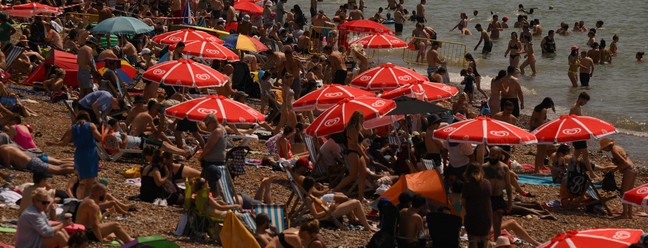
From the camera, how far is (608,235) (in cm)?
927

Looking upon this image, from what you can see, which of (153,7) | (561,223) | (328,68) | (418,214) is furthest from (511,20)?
(418,214)

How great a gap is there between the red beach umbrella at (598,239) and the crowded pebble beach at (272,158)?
38 millimetres

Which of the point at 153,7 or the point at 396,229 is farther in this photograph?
the point at 153,7

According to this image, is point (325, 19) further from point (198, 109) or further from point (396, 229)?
point (396, 229)

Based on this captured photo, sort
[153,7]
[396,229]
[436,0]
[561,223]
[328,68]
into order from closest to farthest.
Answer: [396,229] < [561,223] < [328,68] < [153,7] < [436,0]

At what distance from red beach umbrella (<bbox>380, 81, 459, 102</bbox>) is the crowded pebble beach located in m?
0.03

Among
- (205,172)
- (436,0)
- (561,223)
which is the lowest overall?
(436,0)

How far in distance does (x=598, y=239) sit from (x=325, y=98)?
248 inches

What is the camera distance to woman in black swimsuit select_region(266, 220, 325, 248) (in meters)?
9.41

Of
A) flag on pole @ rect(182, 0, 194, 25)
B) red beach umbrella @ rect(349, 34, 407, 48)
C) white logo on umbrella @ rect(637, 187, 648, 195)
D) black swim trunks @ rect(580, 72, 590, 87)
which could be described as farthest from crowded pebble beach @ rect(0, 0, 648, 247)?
black swim trunks @ rect(580, 72, 590, 87)

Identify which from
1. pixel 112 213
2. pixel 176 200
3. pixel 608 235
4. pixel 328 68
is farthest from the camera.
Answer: pixel 328 68

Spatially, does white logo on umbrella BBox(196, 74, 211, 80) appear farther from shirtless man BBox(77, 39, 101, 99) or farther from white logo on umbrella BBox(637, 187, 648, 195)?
white logo on umbrella BBox(637, 187, 648, 195)

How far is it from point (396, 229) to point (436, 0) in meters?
35.6

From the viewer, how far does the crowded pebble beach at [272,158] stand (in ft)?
33.6
